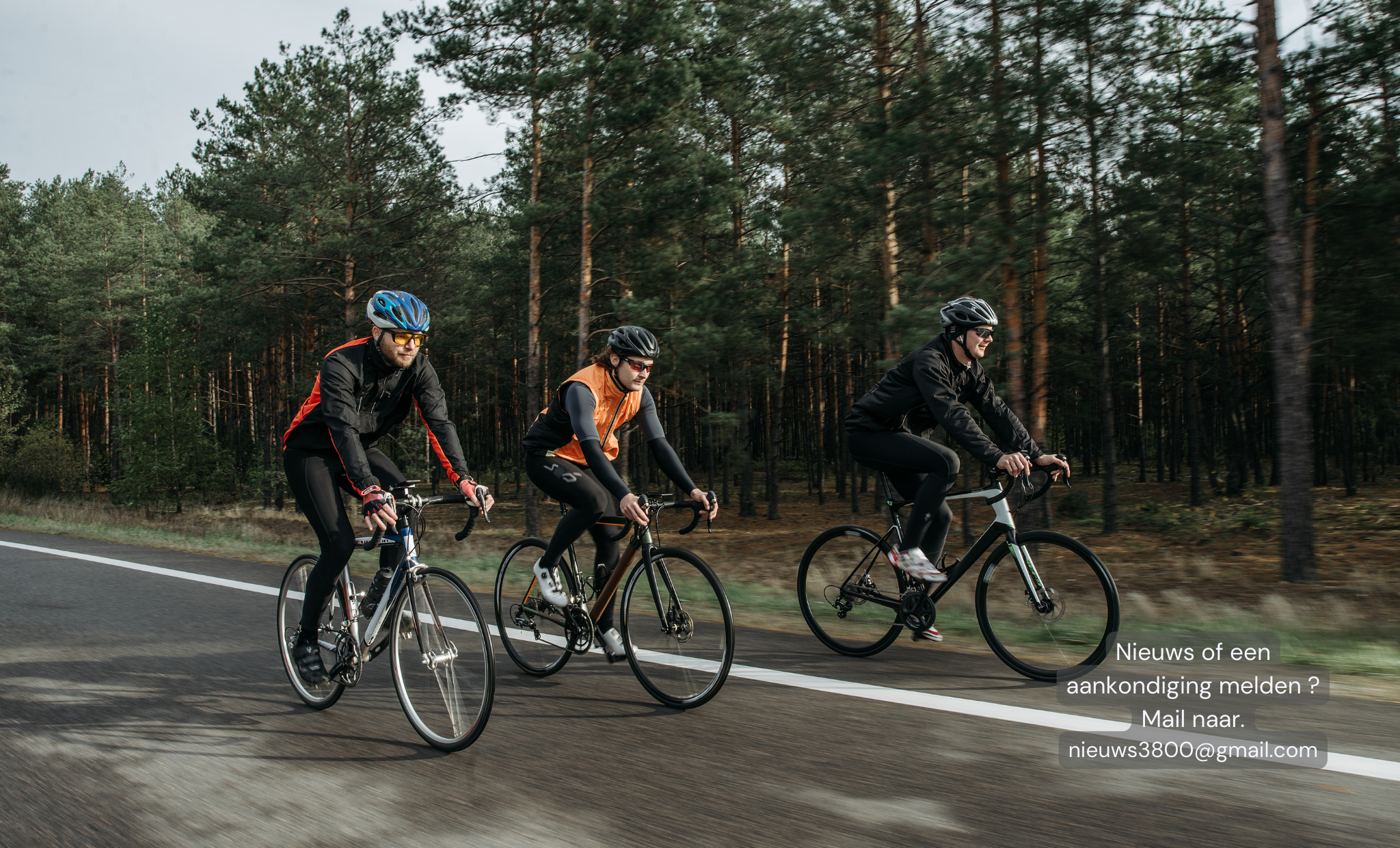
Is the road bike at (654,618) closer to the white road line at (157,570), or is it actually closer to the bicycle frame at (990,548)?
the bicycle frame at (990,548)

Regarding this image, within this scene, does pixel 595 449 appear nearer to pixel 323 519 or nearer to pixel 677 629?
pixel 677 629

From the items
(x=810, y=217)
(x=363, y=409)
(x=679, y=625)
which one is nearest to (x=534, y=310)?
(x=810, y=217)

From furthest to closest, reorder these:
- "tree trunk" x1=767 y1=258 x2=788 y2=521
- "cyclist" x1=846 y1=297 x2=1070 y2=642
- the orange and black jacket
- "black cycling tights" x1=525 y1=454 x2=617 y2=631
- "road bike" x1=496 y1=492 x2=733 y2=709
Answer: "tree trunk" x1=767 y1=258 x2=788 y2=521 → "cyclist" x1=846 y1=297 x2=1070 y2=642 → "black cycling tights" x1=525 y1=454 x2=617 y2=631 → "road bike" x1=496 y1=492 x2=733 y2=709 → the orange and black jacket

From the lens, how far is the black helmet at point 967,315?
5289 millimetres

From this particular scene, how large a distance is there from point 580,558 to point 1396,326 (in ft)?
43.9

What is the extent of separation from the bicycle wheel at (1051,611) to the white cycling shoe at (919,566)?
28 centimetres

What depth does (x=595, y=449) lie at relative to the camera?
472 cm

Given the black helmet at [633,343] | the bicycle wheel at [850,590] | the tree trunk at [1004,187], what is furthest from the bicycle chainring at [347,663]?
the tree trunk at [1004,187]

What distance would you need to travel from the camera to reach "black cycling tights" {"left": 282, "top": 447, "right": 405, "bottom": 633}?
438 centimetres

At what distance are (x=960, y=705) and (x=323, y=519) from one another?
10.7 ft

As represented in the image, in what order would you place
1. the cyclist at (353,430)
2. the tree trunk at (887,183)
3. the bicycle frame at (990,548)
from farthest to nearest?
the tree trunk at (887,183) < the bicycle frame at (990,548) < the cyclist at (353,430)

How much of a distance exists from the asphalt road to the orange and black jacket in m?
1.24

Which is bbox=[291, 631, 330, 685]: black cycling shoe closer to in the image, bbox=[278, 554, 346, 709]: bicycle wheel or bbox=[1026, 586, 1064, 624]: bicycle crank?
bbox=[278, 554, 346, 709]: bicycle wheel

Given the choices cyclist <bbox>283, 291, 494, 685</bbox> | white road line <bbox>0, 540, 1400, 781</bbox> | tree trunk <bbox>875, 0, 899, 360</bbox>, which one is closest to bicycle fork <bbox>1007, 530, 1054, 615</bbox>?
white road line <bbox>0, 540, 1400, 781</bbox>
